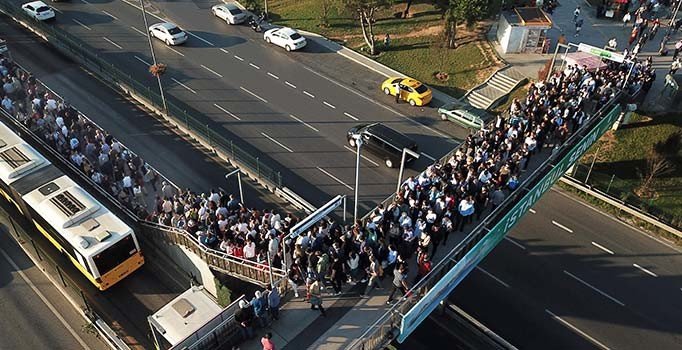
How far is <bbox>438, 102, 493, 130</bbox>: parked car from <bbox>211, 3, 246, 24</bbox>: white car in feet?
68.3

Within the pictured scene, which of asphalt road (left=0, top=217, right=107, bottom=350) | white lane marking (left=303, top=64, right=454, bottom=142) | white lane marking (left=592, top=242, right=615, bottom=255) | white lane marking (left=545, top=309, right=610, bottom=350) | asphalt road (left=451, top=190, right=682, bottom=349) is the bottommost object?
asphalt road (left=0, top=217, right=107, bottom=350)

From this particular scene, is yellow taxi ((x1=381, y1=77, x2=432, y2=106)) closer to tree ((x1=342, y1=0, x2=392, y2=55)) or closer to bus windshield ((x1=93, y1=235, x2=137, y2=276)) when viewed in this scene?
tree ((x1=342, y1=0, x2=392, y2=55))

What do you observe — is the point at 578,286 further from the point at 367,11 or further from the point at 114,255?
the point at 367,11

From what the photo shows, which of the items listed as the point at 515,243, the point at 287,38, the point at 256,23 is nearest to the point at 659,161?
the point at 515,243

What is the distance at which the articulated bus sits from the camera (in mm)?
22812

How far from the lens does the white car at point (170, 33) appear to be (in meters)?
42.8

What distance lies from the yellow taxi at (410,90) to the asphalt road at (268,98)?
70 cm

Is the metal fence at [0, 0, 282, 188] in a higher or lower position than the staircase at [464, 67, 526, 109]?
lower

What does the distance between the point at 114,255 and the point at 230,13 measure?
2856 cm

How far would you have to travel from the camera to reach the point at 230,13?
1811 inches

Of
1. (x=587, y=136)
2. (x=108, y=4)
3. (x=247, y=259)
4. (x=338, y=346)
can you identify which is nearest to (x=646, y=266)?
(x=587, y=136)

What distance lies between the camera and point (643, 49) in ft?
127

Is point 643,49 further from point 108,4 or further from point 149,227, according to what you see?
point 108,4

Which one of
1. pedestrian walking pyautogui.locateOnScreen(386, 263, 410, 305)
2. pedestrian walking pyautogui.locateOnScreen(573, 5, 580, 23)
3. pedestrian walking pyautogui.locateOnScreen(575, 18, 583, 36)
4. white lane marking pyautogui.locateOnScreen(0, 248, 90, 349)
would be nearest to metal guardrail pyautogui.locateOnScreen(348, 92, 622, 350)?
pedestrian walking pyautogui.locateOnScreen(386, 263, 410, 305)
